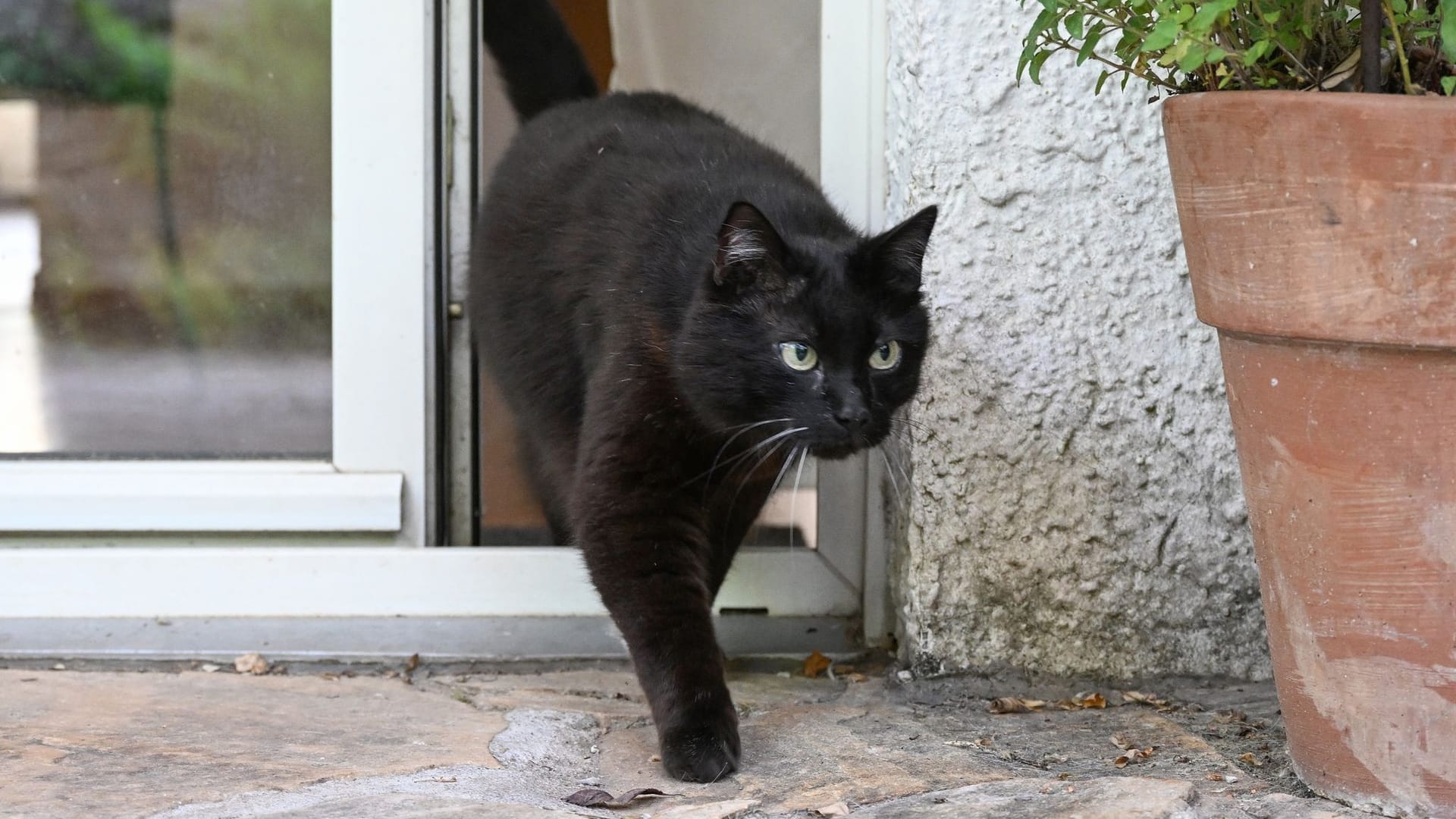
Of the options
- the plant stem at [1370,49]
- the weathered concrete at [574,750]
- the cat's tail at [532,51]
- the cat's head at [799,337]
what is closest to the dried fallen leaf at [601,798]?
the weathered concrete at [574,750]

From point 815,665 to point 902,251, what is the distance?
2.65ft

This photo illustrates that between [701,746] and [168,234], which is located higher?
[168,234]

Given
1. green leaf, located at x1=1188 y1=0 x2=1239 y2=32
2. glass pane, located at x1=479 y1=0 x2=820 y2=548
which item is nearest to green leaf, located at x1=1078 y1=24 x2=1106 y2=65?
green leaf, located at x1=1188 y1=0 x2=1239 y2=32

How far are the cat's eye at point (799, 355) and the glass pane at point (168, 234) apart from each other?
Answer: 1071 millimetres

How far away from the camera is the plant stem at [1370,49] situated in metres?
1.38

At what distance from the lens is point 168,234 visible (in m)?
2.57

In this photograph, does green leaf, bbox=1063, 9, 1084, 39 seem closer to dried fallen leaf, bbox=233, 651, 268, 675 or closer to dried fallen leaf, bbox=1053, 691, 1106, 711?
dried fallen leaf, bbox=1053, 691, 1106, 711

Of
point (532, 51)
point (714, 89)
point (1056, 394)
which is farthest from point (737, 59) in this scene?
point (1056, 394)

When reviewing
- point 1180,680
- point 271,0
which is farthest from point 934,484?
point 271,0

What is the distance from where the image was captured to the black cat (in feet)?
6.04

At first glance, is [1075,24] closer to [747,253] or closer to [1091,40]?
[1091,40]

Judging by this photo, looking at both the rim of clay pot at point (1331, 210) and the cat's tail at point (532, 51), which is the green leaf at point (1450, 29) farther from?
the cat's tail at point (532, 51)

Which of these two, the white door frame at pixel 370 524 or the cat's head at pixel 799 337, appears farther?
the white door frame at pixel 370 524

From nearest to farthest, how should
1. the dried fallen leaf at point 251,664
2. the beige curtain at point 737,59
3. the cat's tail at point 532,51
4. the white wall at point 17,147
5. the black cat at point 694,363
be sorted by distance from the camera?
the black cat at point 694,363 < the dried fallen leaf at point 251,664 < the white wall at point 17,147 < the cat's tail at point 532,51 < the beige curtain at point 737,59
